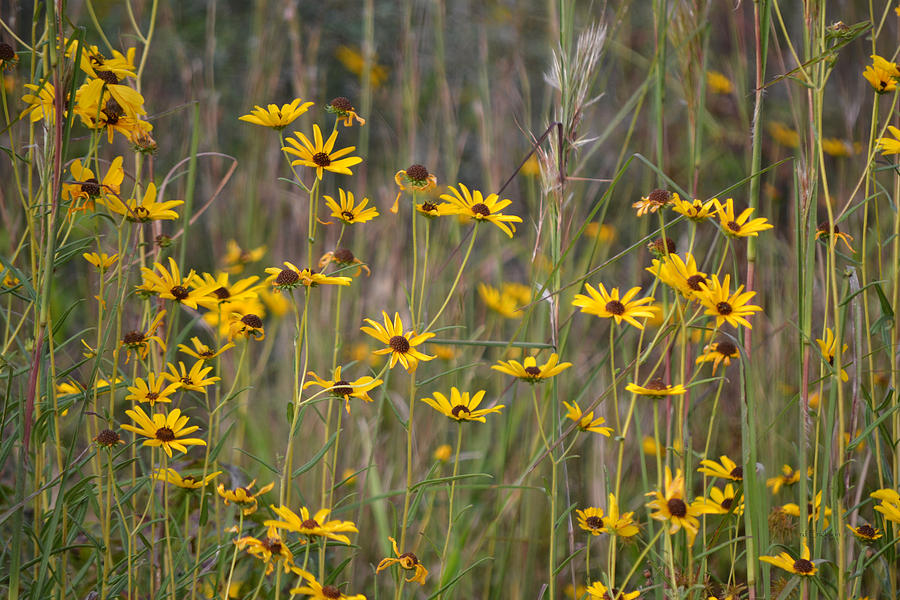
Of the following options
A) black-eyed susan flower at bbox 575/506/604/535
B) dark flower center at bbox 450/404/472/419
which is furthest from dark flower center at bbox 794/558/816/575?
dark flower center at bbox 450/404/472/419

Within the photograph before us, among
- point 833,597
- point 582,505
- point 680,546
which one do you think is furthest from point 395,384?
point 833,597

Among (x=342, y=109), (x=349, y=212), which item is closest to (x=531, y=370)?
(x=349, y=212)

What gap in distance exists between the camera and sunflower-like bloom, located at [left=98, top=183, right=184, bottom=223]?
995 millimetres

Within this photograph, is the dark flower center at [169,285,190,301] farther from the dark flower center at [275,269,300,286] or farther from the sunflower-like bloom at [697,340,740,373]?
the sunflower-like bloom at [697,340,740,373]

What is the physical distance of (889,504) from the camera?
1019 mm

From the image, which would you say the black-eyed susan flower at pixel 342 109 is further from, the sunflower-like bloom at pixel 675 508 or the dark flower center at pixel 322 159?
the sunflower-like bloom at pixel 675 508

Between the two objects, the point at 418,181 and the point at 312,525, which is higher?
the point at 418,181

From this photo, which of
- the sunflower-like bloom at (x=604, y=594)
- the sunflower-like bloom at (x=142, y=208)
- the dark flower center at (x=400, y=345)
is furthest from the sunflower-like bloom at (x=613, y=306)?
the sunflower-like bloom at (x=142, y=208)

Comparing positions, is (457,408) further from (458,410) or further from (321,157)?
(321,157)

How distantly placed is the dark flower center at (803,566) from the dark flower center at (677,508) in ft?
0.69

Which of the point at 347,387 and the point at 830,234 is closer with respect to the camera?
the point at 347,387

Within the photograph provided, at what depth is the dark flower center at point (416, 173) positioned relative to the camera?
3.41 ft

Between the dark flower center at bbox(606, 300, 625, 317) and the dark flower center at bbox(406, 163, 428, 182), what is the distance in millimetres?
300

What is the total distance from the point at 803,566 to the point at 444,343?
1.72 ft
